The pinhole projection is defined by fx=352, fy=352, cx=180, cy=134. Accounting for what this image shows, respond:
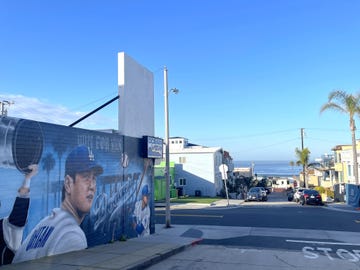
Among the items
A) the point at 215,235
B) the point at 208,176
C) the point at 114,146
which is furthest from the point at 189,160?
the point at 114,146

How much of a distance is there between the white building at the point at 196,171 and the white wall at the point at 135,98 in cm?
3590

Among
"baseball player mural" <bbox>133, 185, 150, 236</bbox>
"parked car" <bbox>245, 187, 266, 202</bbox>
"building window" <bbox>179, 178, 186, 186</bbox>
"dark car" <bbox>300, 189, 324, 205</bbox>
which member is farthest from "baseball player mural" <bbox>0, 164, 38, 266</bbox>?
"building window" <bbox>179, 178, 186, 186</bbox>

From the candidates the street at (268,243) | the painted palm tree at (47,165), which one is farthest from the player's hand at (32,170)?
the street at (268,243)

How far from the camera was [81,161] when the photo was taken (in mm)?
9953

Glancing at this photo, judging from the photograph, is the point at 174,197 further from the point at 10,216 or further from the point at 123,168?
the point at 10,216

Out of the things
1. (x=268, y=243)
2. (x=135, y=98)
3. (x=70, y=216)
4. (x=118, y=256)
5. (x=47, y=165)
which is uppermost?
(x=135, y=98)

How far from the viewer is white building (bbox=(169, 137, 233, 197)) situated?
50.4 metres

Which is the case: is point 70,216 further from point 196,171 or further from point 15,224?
point 196,171

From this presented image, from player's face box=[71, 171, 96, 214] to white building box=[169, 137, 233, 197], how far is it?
1561 inches

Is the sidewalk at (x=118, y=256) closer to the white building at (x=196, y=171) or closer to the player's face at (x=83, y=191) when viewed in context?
the player's face at (x=83, y=191)

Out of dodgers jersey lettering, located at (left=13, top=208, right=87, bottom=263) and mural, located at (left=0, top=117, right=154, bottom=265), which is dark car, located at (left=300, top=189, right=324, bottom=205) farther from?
dodgers jersey lettering, located at (left=13, top=208, right=87, bottom=263)

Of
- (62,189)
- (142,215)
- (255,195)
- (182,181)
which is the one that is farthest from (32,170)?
(182,181)

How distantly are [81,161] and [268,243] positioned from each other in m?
7.42

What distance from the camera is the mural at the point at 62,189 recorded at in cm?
761
